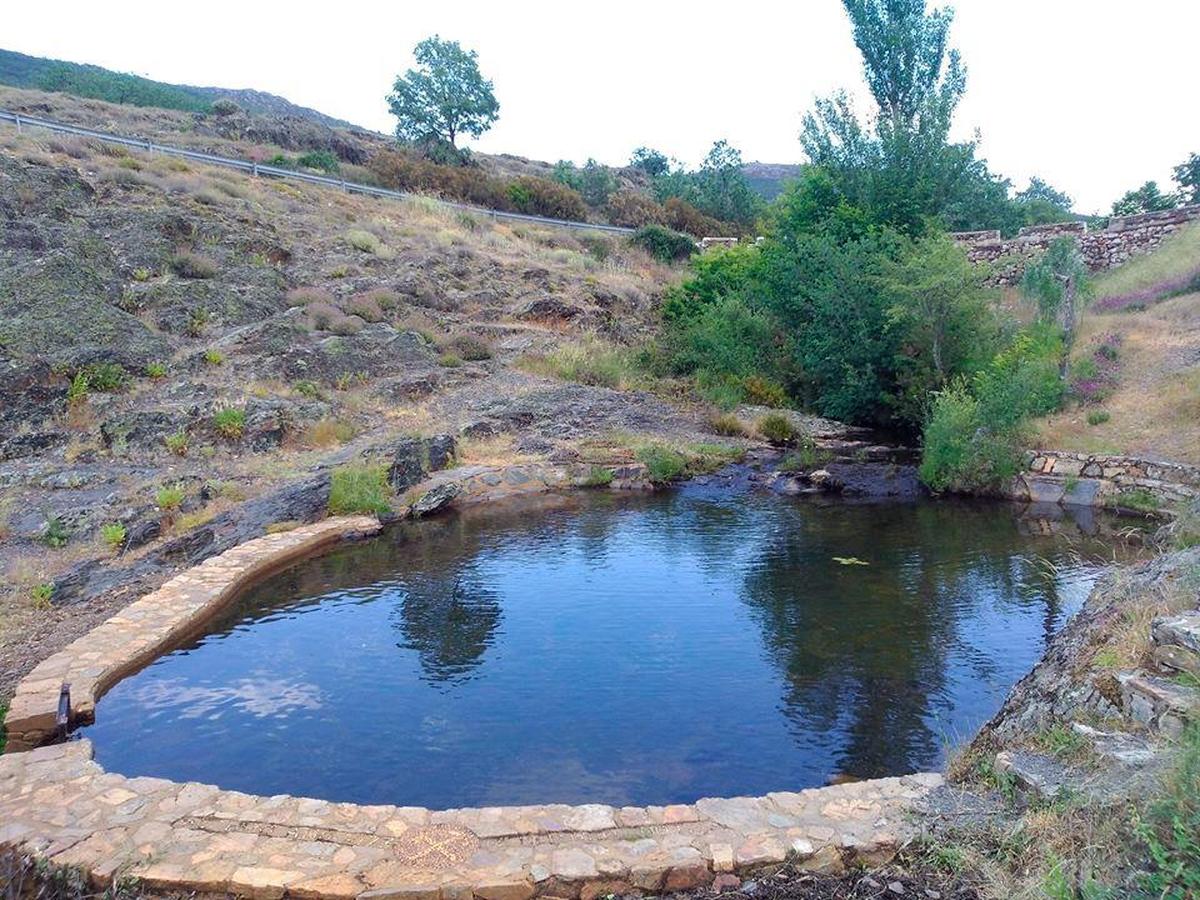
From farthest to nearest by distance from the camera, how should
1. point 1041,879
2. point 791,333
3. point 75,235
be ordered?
point 791,333 → point 75,235 → point 1041,879

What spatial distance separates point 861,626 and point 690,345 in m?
15.5

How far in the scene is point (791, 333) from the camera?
21.0 m

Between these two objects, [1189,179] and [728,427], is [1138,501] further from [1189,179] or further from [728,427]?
[1189,179]

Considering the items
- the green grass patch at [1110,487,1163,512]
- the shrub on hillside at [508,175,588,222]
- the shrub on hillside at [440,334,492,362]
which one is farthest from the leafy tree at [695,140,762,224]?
the green grass patch at [1110,487,1163,512]

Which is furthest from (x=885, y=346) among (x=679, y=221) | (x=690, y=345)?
(x=679, y=221)

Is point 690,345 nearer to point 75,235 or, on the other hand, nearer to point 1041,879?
point 75,235

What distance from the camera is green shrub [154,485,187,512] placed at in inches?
429

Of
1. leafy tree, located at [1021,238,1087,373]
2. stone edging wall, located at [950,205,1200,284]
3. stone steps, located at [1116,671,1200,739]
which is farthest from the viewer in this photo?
stone edging wall, located at [950,205,1200,284]

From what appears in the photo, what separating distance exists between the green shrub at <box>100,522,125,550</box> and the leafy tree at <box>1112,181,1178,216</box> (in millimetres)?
36558

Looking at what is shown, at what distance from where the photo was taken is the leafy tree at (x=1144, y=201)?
108 ft

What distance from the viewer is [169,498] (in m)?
11.0

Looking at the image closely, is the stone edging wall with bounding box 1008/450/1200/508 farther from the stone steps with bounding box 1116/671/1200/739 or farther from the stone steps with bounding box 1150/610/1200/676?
the stone steps with bounding box 1116/671/1200/739

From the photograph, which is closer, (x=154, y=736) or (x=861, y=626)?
Answer: (x=154, y=736)

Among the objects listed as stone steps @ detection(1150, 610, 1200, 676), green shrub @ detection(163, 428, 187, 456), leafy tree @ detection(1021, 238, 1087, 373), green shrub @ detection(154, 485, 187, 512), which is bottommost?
green shrub @ detection(154, 485, 187, 512)
